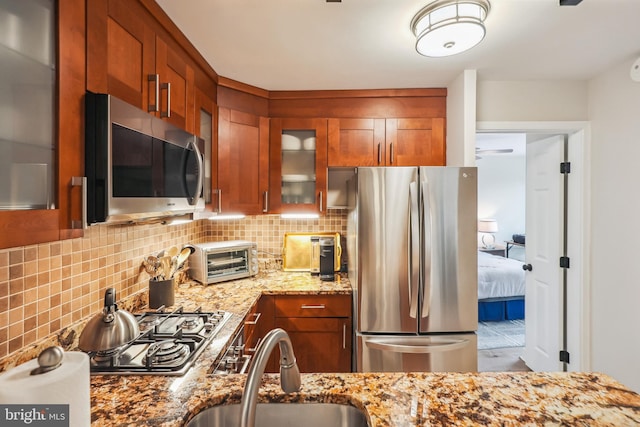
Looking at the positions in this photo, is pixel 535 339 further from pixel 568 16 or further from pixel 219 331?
pixel 219 331

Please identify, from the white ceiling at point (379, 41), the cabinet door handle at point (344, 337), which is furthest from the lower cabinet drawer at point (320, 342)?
the white ceiling at point (379, 41)

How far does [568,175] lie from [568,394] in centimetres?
233

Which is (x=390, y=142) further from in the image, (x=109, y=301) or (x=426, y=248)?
(x=109, y=301)

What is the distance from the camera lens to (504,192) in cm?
683

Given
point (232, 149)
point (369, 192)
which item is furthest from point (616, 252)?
Answer: point (232, 149)

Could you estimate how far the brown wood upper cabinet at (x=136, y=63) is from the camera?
3.48 ft

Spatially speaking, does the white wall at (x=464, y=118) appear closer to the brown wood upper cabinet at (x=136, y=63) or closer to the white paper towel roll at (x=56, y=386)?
the brown wood upper cabinet at (x=136, y=63)

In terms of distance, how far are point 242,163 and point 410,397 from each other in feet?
6.76

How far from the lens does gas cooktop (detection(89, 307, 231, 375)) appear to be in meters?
1.20

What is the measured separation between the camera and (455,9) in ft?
4.93

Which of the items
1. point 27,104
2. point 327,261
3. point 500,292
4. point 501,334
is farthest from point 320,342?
point 500,292

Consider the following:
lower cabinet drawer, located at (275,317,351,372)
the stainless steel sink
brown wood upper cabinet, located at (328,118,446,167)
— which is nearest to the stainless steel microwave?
the stainless steel sink

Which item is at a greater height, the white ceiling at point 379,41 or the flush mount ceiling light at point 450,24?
the white ceiling at point 379,41

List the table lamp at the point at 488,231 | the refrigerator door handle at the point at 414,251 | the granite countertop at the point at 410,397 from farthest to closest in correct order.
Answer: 1. the table lamp at the point at 488,231
2. the refrigerator door handle at the point at 414,251
3. the granite countertop at the point at 410,397
